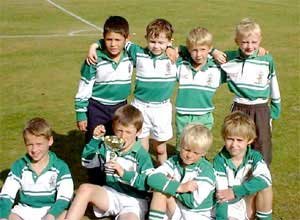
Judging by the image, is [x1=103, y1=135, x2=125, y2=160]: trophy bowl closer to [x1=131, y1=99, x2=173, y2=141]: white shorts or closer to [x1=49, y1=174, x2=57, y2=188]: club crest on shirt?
[x1=49, y1=174, x2=57, y2=188]: club crest on shirt

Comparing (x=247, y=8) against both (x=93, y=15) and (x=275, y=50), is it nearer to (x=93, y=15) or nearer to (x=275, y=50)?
(x=93, y=15)

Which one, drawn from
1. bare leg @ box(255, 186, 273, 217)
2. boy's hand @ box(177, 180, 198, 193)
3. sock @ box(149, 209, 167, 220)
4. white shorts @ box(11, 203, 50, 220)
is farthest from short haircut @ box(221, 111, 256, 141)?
white shorts @ box(11, 203, 50, 220)

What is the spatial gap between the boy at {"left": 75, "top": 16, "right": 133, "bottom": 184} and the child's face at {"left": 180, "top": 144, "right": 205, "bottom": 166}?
1.38 meters

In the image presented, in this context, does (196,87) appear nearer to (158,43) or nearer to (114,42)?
(158,43)

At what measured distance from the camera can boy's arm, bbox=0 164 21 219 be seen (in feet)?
16.9

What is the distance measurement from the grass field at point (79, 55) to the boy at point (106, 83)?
85cm

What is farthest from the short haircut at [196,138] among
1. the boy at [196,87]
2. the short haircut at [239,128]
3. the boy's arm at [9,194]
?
the boy's arm at [9,194]

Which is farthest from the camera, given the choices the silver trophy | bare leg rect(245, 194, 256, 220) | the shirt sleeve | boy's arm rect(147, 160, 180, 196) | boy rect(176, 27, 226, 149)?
boy rect(176, 27, 226, 149)

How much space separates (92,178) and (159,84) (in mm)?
1242

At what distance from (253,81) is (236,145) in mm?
1173

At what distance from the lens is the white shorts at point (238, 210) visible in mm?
5266

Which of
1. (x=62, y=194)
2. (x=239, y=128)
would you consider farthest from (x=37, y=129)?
(x=239, y=128)

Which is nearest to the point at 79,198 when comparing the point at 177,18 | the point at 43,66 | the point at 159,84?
the point at 159,84

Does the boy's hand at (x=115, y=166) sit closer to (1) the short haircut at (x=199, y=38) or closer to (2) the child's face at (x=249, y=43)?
(1) the short haircut at (x=199, y=38)
